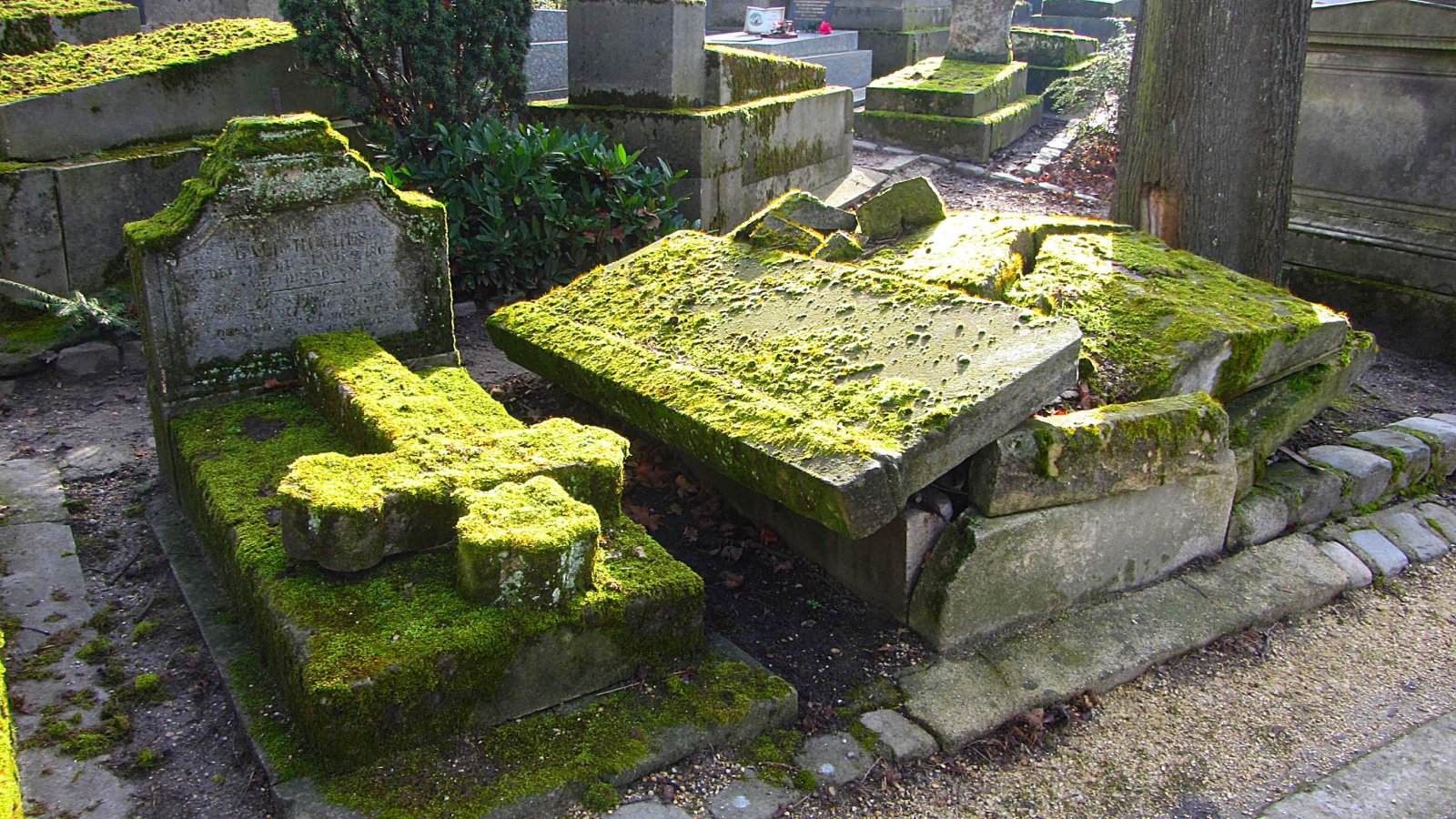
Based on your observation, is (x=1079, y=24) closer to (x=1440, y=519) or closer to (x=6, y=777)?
(x=1440, y=519)

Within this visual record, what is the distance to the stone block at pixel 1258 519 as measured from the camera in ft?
14.1

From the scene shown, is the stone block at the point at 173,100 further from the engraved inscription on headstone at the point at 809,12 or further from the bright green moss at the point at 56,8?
the engraved inscription on headstone at the point at 809,12

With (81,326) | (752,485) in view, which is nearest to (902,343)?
(752,485)

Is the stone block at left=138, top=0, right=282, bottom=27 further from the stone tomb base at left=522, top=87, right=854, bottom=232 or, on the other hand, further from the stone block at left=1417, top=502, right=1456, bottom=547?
the stone block at left=1417, top=502, right=1456, bottom=547

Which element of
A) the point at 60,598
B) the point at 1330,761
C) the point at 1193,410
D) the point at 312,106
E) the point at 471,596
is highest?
the point at 312,106

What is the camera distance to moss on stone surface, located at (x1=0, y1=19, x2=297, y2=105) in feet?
20.1

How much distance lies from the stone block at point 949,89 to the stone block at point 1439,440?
7.45 metres

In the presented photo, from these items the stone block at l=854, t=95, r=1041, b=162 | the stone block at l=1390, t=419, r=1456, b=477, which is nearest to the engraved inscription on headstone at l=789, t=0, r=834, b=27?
the stone block at l=854, t=95, r=1041, b=162

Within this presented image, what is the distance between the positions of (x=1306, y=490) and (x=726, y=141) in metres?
4.47

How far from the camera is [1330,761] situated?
3324mm

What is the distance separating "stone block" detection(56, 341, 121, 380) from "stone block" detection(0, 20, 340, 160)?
1.16 metres

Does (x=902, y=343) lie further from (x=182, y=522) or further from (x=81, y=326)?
(x=81, y=326)

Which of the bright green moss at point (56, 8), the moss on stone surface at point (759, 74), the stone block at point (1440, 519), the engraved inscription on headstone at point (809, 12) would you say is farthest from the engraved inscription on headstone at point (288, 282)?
the engraved inscription on headstone at point (809, 12)

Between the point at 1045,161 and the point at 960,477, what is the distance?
9.04 metres
